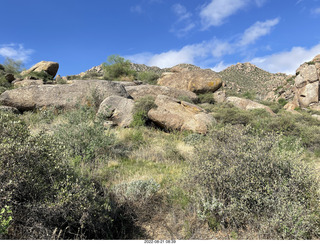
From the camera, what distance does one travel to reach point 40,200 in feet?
8.86

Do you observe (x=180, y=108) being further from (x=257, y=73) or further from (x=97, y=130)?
(x=257, y=73)

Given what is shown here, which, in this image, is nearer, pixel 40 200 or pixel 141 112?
pixel 40 200

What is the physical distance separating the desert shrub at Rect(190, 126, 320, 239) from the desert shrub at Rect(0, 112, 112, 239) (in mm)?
1901

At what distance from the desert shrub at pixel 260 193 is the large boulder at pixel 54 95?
34.3ft

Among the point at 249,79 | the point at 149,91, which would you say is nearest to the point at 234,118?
the point at 149,91

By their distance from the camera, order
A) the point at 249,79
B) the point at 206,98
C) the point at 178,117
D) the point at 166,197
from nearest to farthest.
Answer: the point at 166,197 < the point at 178,117 < the point at 206,98 < the point at 249,79

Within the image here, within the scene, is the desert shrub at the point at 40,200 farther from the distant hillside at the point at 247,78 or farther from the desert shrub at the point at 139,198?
the distant hillside at the point at 247,78

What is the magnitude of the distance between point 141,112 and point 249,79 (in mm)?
68842

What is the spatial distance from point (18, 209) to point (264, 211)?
371 cm

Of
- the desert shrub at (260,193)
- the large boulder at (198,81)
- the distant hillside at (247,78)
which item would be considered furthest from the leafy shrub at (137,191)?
the distant hillside at (247,78)

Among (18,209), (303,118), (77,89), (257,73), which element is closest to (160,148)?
(18,209)

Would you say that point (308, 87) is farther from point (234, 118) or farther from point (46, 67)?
point (46, 67)

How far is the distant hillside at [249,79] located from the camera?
60475 millimetres

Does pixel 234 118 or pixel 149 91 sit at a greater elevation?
pixel 149 91
